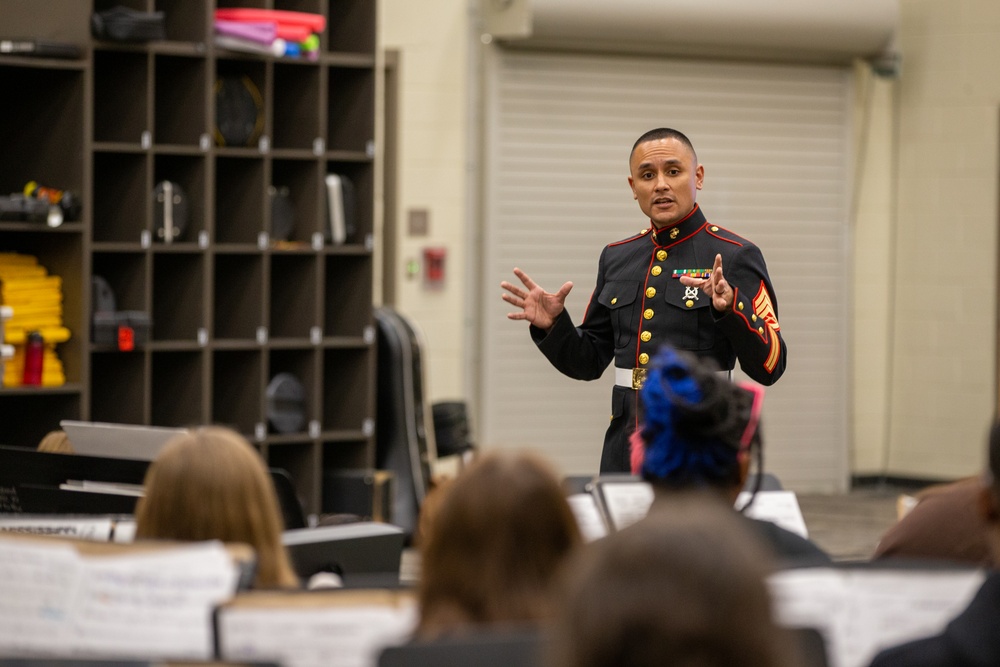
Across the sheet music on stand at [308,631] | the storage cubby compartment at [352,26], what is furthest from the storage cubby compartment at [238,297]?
the sheet music on stand at [308,631]

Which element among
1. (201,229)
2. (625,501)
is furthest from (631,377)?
(201,229)

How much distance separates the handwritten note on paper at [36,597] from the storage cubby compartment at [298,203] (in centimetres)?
371

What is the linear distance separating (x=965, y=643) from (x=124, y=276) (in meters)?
4.14

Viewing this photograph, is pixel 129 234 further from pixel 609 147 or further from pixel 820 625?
pixel 820 625

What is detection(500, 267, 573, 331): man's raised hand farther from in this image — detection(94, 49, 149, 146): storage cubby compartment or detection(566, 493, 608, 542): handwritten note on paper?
detection(94, 49, 149, 146): storage cubby compartment

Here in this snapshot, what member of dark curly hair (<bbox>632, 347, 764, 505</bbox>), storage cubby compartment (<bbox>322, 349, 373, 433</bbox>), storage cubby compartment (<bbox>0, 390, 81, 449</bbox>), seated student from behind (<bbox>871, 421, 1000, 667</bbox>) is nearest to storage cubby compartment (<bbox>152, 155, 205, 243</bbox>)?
storage cubby compartment (<bbox>0, 390, 81, 449</bbox>)

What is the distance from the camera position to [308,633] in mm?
1538

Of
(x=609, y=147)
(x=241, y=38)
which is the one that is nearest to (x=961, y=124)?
(x=609, y=147)

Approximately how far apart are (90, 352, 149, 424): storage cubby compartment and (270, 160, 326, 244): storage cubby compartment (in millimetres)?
767

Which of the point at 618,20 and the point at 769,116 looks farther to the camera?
the point at 769,116

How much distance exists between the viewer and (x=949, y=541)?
2117 mm

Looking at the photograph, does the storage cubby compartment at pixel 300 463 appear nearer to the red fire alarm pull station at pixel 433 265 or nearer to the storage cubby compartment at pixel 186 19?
the red fire alarm pull station at pixel 433 265

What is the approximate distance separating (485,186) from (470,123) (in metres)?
0.33

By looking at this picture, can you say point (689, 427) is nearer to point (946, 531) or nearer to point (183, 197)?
point (946, 531)
